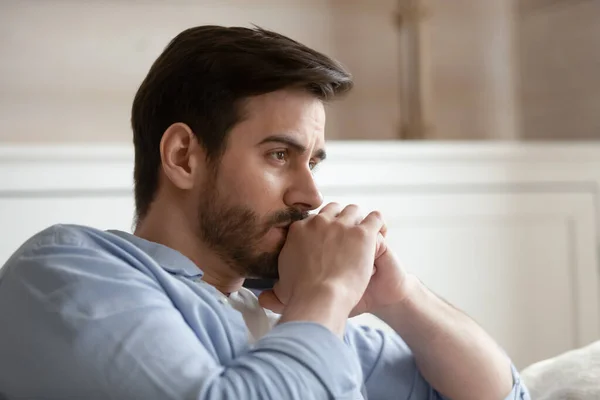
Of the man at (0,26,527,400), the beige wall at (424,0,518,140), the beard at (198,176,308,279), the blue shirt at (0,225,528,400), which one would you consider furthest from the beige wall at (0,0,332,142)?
the blue shirt at (0,225,528,400)

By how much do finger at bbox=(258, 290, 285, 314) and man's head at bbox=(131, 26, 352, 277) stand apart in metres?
0.05

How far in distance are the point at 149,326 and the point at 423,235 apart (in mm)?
1366

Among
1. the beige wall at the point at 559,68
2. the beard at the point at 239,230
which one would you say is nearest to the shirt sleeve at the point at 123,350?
the beard at the point at 239,230

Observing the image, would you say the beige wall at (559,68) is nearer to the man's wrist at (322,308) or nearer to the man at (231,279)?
the man at (231,279)

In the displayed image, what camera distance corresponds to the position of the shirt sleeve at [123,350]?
82cm

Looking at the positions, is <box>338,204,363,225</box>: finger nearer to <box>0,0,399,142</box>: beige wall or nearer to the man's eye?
the man's eye

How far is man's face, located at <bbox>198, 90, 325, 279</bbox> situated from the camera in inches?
45.3

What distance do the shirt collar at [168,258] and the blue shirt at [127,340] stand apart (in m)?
0.08

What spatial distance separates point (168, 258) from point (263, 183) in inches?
6.8

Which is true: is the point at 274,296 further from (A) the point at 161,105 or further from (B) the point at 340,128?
(B) the point at 340,128

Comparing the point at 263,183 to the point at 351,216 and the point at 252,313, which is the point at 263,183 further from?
the point at 252,313

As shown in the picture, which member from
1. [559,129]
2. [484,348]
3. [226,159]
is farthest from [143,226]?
[559,129]

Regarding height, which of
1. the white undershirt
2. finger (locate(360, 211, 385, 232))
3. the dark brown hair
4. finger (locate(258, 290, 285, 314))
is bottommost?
the white undershirt

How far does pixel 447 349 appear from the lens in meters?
1.27
